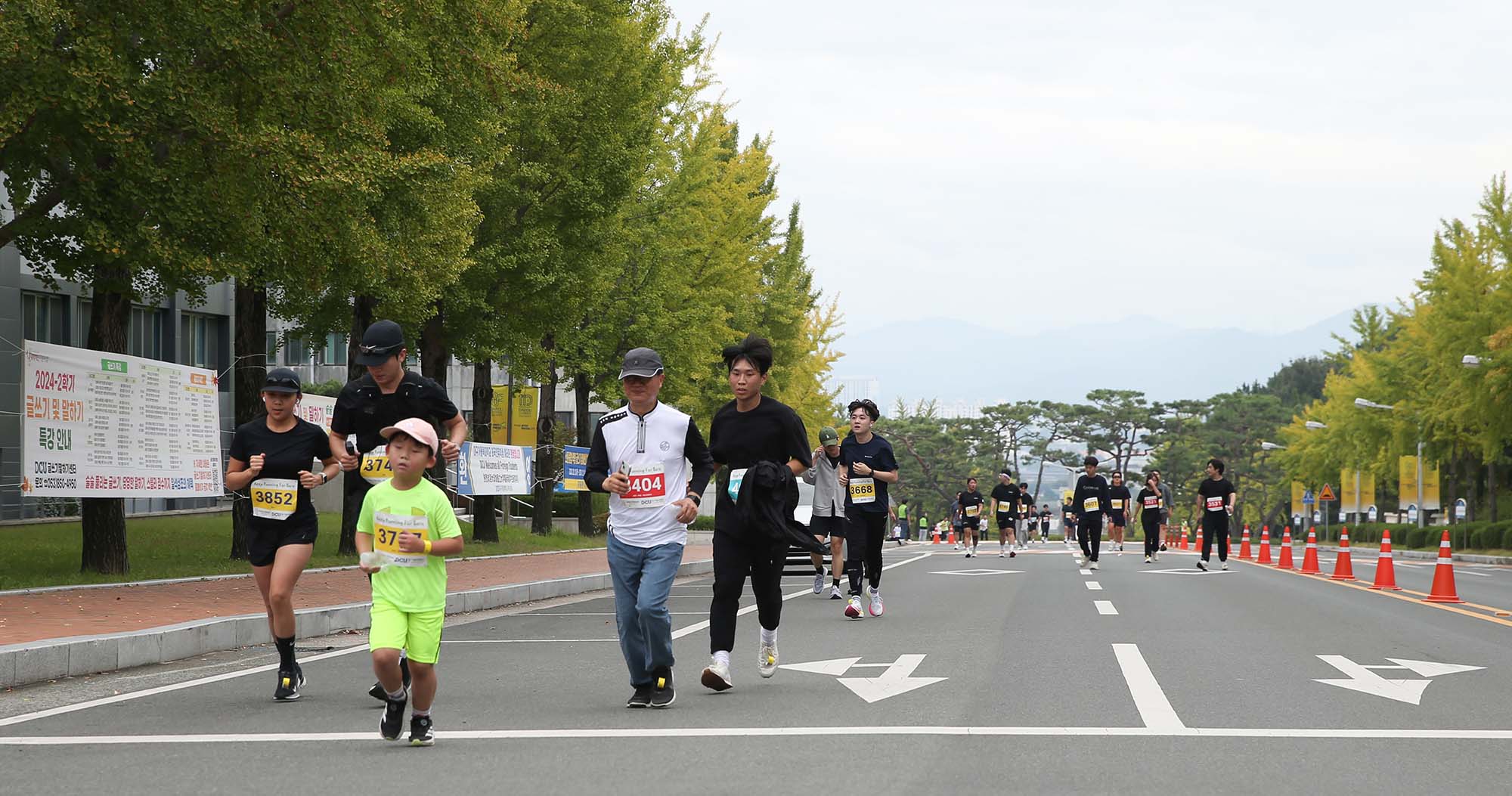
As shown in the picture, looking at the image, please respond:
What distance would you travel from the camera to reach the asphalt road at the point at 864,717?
5.92m

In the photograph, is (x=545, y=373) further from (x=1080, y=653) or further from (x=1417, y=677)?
(x=1417, y=677)

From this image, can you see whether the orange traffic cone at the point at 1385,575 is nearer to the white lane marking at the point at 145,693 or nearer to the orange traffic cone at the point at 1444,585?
the orange traffic cone at the point at 1444,585

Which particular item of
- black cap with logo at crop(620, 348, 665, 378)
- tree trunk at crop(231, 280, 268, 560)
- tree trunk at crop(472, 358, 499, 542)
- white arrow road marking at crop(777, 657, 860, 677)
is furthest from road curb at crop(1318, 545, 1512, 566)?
black cap with logo at crop(620, 348, 665, 378)

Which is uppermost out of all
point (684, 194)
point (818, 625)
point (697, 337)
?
point (684, 194)

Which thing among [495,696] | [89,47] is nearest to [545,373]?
[89,47]

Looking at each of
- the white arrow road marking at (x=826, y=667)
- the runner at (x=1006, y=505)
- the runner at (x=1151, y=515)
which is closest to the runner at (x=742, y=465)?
the white arrow road marking at (x=826, y=667)

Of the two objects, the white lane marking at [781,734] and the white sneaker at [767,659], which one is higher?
the white sneaker at [767,659]

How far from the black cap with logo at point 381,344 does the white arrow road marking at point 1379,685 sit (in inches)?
224

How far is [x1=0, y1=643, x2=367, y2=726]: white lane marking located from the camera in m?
7.84

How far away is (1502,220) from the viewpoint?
46.2 meters

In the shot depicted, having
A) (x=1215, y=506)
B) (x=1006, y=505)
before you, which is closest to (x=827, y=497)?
(x=1215, y=506)

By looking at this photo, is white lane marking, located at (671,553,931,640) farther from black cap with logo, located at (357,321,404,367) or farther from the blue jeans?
black cap with logo, located at (357,321,404,367)

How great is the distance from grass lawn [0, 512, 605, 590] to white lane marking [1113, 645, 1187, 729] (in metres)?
10.5

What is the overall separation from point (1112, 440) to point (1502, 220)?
56.9m
